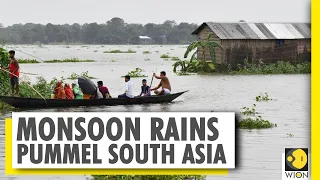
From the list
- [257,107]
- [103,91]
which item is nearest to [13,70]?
[103,91]

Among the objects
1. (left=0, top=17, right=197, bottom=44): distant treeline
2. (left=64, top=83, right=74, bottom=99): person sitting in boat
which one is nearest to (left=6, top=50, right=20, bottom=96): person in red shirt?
(left=64, top=83, right=74, bottom=99): person sitting in boat

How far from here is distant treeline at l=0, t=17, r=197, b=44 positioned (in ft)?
426

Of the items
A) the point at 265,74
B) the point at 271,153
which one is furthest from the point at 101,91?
the point at 265,74

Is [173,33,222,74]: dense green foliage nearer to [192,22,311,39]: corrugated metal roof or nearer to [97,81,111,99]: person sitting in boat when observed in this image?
[192,22,311,39]: corrugated metal roof

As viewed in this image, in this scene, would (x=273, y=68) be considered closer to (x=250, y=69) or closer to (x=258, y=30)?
(x=250, y=69)

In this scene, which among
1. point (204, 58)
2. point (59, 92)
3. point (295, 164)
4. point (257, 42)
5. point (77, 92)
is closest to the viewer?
point (295, 164)

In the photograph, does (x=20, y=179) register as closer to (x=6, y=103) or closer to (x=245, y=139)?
(x=245, y=139)

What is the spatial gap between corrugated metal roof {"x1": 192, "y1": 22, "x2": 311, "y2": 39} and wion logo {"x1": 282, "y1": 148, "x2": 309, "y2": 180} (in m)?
25.5

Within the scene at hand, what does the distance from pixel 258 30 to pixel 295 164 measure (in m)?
27.7

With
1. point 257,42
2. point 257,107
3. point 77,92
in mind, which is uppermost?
point 257,42

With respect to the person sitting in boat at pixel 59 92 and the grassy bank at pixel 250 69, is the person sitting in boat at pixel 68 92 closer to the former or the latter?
the person sitting in boat at pixel 59 92

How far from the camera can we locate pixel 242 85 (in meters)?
28.5

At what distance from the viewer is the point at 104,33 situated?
129 metres

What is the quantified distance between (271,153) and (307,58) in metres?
25.0
